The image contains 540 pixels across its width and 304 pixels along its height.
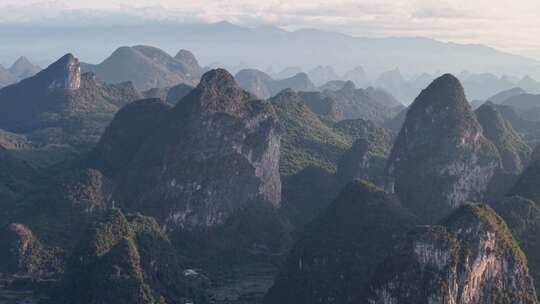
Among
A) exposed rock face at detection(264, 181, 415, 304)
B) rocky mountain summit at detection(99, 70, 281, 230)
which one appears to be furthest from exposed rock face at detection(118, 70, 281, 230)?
exposed rock face at detection(264, 181, 415, 304)

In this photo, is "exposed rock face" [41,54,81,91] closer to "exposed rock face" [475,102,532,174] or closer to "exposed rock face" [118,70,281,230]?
"exposed rock face" [118,70,281,230]

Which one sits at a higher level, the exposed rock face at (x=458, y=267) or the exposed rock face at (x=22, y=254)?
the exposed rock face at (x=458, y=267)

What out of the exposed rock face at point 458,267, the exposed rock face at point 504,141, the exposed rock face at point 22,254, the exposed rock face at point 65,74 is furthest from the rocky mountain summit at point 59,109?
the exposed rock face at point 458,267

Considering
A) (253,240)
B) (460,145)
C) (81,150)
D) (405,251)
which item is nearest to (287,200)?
(253,240)

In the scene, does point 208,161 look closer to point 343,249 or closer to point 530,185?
point 343,249

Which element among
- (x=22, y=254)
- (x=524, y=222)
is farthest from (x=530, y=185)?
(x=22, y=254)

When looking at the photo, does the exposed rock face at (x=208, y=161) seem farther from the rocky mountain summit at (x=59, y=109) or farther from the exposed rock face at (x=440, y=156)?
the rocky mountain summit at (x=59, y=109)
